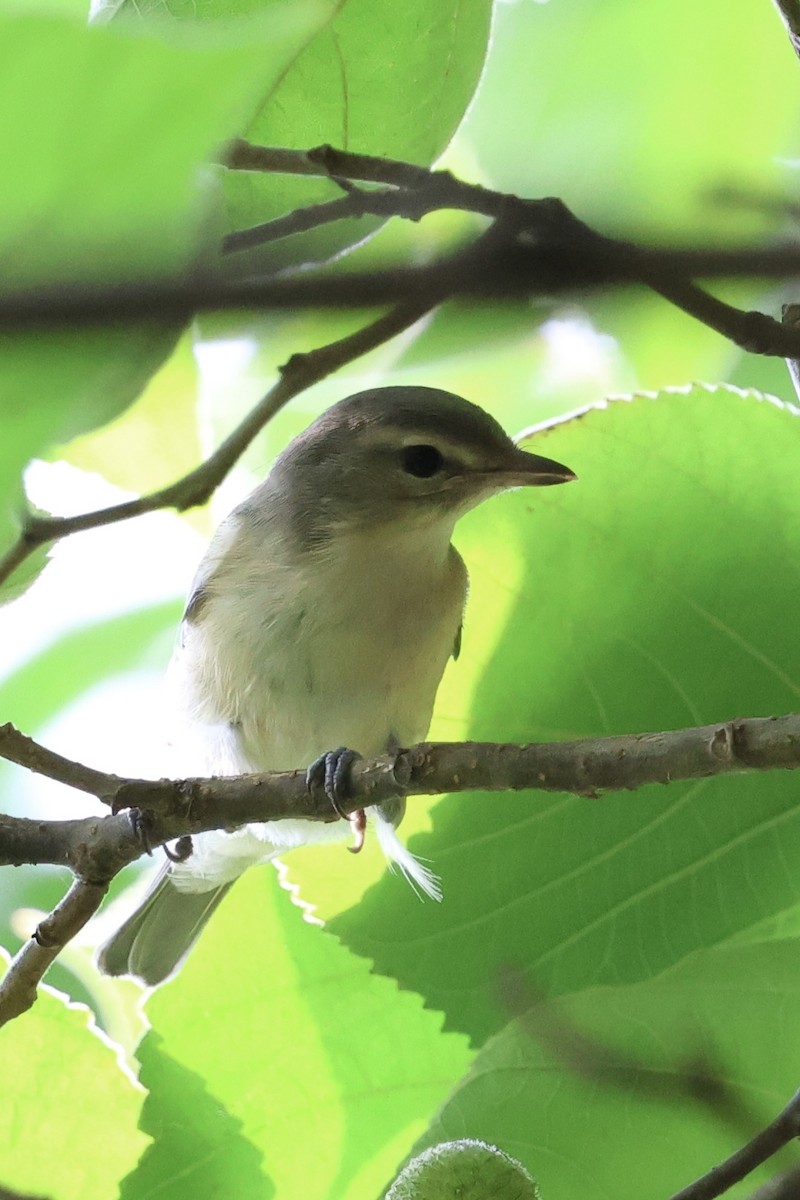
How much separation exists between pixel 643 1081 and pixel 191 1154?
1.15 feet

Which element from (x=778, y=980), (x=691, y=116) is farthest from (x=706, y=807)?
(x=691, y=116)

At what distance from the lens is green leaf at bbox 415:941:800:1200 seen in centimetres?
80

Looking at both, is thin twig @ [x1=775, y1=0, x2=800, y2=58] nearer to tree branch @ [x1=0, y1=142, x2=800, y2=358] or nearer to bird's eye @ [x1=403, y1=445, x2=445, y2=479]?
tree branch @ [x1=0, y1=142, x2=800, y2=358]

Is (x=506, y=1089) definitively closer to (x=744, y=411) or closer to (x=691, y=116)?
(x=744, y=411)

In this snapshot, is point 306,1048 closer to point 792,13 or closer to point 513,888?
point 513,888

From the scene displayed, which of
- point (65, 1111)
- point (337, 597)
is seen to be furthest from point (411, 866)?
point (337, 597)

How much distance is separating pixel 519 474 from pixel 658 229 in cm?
84

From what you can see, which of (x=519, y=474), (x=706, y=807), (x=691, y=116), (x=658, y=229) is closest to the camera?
(x=658, y=229)

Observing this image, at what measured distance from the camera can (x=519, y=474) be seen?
114 cm

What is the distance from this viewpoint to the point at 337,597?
134 centimetres

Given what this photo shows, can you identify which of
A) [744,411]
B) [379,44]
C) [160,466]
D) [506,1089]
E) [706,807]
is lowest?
[506,1089]

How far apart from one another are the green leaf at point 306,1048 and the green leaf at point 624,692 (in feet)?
0.14

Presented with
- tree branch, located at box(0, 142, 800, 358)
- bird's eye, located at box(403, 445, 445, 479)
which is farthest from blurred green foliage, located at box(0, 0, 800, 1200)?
tree branch, located at box(0, 142, 800, 358)

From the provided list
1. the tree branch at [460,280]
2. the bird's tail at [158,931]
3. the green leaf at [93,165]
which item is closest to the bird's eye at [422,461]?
the bird's tail at [158,931]
